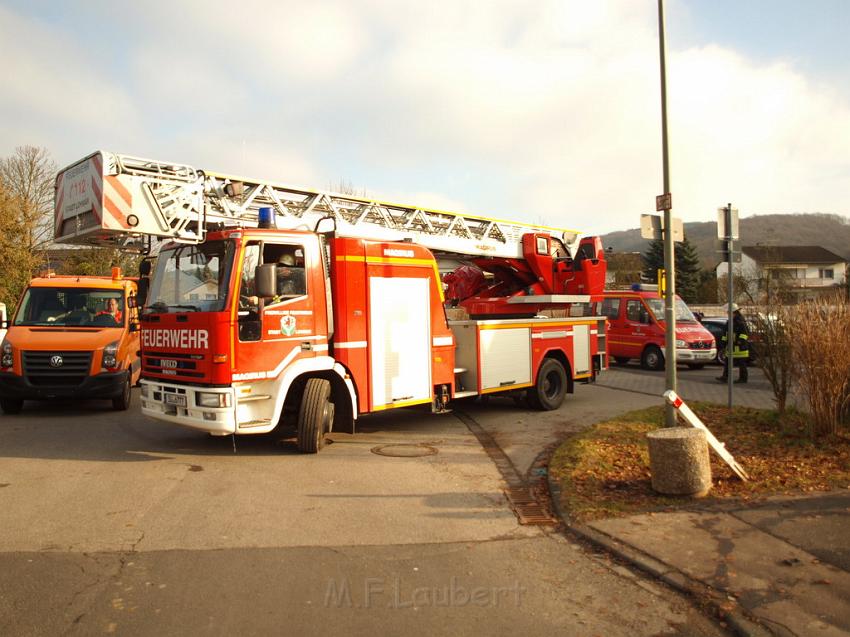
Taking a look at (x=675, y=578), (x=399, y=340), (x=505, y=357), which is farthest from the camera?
(x=505, y=357)

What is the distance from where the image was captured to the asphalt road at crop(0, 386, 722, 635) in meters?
3.76

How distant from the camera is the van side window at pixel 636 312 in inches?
752

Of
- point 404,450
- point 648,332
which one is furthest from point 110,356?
point 648,332

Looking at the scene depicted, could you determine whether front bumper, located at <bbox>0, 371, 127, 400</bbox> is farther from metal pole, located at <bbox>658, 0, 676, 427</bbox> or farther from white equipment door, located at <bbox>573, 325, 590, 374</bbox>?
metal pole, located at <bbox>658, 0, 676, 427</bbox>

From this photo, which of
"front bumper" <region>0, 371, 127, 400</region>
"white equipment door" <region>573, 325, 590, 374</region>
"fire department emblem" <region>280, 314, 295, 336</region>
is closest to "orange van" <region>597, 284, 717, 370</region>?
"white equipment door" <region>573, 325, 590, 374</region>

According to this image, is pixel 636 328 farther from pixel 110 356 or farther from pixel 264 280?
pixel 264 280

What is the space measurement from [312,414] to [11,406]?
658 centimetres

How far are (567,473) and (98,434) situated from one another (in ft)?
22.2

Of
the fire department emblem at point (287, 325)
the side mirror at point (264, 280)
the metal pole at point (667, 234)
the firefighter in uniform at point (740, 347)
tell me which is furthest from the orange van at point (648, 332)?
the side mirror at point (264, 280)

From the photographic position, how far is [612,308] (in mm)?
20141

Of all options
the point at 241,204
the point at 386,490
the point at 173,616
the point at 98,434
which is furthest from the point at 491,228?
the point at 173,616

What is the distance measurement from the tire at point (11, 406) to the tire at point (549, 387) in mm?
8969

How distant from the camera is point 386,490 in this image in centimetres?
658

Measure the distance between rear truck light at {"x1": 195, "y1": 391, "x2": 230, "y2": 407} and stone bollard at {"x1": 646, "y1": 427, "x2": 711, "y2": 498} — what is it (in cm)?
457
